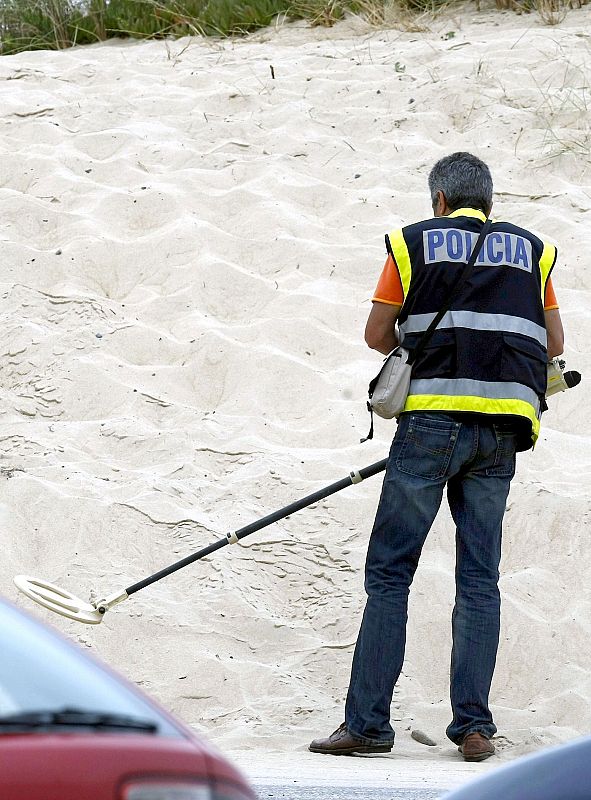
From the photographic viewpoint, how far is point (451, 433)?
3.91 metres

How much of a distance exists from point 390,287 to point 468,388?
400 millimetres

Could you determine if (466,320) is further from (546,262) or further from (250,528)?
(250,528)

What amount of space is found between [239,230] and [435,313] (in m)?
3.51

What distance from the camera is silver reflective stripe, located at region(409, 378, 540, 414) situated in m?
3.90

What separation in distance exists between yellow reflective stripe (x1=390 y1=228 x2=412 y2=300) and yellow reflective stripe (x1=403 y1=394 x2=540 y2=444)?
335mm

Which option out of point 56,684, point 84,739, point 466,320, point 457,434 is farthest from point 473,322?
point 84,739

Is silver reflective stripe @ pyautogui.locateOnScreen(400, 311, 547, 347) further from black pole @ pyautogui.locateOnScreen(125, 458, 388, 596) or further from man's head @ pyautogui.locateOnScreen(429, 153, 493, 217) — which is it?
black pole @ pyautogui.locateOnScreen(125, 458, 388, 596)

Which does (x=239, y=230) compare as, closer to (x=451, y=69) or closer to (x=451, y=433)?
(x=451, y=69)

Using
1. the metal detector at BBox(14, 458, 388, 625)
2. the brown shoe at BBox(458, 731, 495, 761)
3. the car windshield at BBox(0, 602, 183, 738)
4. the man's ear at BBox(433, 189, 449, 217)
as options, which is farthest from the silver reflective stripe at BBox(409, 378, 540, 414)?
the car windshield at BBox(0, 602, 183, 738)

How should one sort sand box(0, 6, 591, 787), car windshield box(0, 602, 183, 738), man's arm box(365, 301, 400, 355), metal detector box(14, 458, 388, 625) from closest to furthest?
car windshield box(0, 602, 183, 738), man's arm box(365, 301, 400, 355), metal detector box(14, 458, 388, 625), sand box(0, 6, 591, 787)

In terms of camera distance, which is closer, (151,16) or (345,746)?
(345,746)

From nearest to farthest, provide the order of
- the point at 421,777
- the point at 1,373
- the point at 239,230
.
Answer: the point at 421,777 → the point at 1,373 → the point at 239,230

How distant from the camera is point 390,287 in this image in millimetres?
3965

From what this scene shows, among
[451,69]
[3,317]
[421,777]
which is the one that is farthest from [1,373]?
[451,69]
